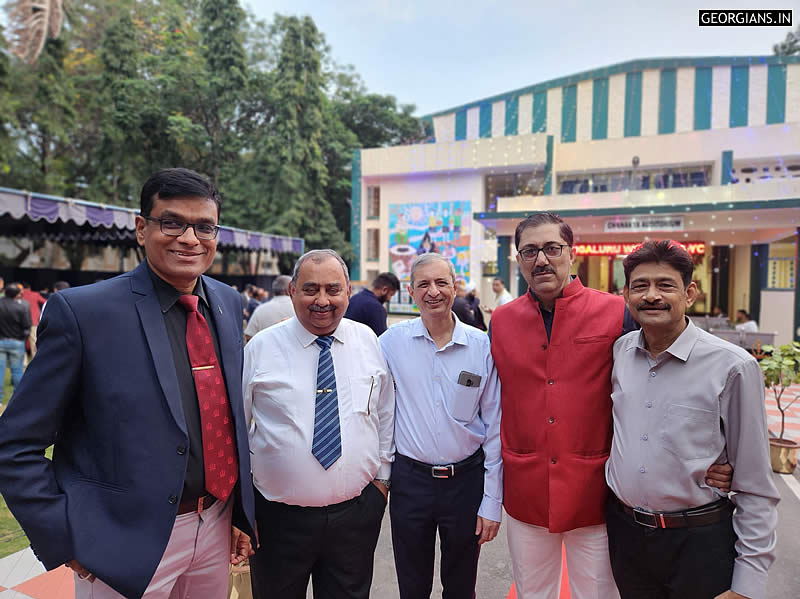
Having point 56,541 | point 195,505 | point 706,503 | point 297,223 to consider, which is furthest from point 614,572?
point 297,223

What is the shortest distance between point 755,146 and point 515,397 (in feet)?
62.8

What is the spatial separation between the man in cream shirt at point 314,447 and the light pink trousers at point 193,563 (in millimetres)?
199

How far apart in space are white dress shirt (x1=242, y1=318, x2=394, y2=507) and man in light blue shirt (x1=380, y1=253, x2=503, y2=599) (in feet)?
0.54

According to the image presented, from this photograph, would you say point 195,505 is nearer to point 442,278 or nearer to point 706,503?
point 442,278

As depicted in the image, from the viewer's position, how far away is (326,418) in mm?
1923

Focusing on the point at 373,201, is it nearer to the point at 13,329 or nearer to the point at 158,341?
the point at 13,329

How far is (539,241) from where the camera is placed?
2037 mm

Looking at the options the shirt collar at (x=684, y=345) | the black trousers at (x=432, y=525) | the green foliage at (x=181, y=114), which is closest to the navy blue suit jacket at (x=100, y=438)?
the black trousers at (x=432, y=525)

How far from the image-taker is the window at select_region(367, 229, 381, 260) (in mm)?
23312

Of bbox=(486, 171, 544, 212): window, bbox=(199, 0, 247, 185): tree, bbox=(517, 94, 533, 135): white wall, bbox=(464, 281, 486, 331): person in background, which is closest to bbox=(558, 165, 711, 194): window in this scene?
bbox=(486, 171, 544, 212): window

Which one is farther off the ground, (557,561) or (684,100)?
(684,100)

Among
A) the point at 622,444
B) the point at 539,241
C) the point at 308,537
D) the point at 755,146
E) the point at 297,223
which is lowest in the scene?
the point at 308,537

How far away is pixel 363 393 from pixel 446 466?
0.52 meters

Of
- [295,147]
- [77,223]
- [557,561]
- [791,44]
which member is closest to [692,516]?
[557,561]
